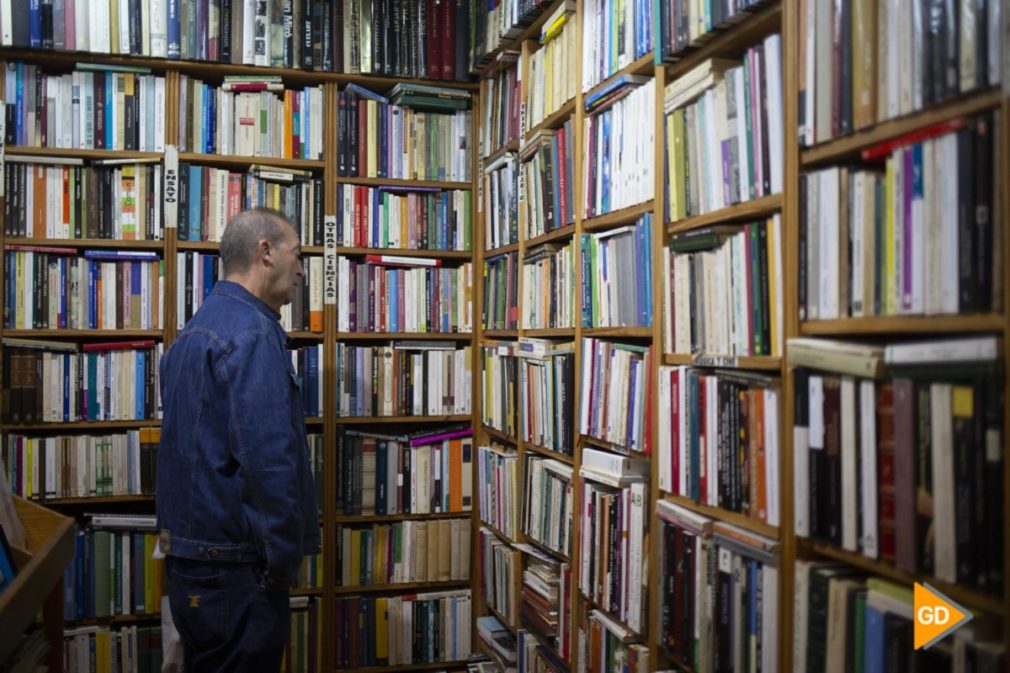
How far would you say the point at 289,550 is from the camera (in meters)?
2.02

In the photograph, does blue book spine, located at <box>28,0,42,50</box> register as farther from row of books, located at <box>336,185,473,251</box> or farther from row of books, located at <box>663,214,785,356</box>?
row of books, located at <box>663,214,785,356</box>

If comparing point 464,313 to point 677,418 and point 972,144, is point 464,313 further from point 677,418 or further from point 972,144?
point 972,144

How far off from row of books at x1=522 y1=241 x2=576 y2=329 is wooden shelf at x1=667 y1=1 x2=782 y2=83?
68 centimetres

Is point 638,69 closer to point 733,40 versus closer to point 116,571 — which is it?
point 733,40

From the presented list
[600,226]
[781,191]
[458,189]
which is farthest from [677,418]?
[458,189]

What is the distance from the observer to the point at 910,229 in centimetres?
110

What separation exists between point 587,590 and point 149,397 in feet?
5.95

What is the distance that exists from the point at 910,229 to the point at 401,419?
7.85 feet

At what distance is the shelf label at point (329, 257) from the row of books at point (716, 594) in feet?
5.91

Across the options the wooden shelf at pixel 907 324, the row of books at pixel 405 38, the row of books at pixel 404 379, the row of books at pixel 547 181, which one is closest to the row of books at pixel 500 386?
the row of books at pixel 404 379

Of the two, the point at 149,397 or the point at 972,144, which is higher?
the point at 972,144

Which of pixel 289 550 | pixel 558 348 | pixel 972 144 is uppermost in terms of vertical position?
Result: pixel 972 144

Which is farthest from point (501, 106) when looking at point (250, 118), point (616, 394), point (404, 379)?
point (616, 394)

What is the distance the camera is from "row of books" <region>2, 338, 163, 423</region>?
9.33 ft
